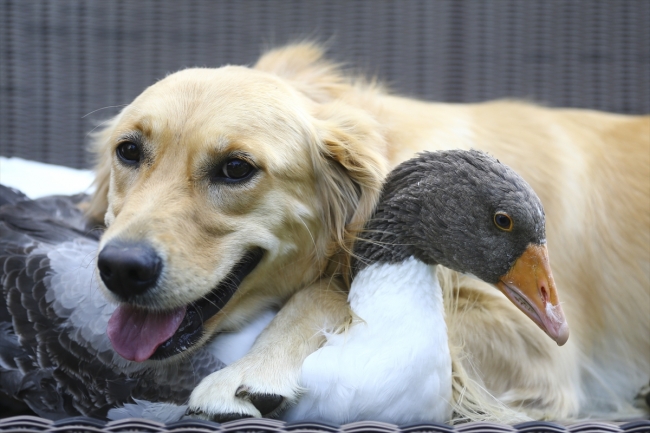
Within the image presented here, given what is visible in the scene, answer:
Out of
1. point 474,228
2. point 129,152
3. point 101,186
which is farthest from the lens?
point 101,186

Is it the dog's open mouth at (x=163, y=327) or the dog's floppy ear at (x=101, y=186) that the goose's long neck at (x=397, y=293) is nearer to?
the dog's open mouth at (x=163, y=327)

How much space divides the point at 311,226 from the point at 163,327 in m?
0.36

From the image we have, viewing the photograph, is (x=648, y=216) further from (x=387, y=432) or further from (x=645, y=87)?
(x=387, y=432)

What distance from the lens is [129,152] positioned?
4.90 ft

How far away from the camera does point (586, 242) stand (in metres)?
1.79

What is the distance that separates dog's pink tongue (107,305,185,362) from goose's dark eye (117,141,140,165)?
0.31m

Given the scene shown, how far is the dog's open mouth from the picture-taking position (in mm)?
1342

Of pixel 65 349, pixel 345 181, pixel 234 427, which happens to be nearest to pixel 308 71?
pixel 345 181

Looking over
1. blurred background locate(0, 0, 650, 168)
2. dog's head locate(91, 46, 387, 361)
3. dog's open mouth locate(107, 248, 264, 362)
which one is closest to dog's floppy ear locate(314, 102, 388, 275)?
dog's head locate(91, 46, 387, 361)

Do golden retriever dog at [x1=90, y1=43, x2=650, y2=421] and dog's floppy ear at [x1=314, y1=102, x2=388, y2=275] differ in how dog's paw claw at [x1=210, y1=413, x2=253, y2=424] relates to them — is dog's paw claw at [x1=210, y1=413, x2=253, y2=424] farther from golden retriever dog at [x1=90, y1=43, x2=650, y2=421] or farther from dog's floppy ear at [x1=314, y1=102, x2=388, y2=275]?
dog's floppy ear at [x1=314, y1=102, x2=388, y2=275]

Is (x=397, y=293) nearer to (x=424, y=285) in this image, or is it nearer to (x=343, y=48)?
(x=424, y=285)

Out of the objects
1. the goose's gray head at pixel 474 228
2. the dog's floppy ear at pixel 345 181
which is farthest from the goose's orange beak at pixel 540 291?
the dog's floppy ear at pixel 345 181

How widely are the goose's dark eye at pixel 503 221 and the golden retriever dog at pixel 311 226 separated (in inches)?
11.7

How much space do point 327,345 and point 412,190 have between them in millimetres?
348
